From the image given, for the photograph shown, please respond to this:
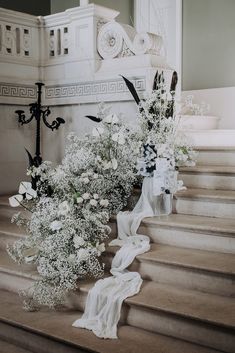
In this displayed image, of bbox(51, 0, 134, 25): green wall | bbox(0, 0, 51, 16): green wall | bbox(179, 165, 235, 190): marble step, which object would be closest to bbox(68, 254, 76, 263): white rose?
bbox(179, 165, 235, 190): marble step

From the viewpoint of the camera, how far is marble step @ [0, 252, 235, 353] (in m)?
2.82

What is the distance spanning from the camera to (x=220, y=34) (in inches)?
278

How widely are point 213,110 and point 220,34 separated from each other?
3.58ft

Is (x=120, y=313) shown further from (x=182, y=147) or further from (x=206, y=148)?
(x=206, y=148)

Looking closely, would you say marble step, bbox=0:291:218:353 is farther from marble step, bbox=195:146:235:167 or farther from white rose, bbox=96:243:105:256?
marble step, bbox=195:146:235:167

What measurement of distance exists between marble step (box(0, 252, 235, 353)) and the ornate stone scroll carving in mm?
2513

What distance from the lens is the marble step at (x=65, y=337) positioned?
286 cm

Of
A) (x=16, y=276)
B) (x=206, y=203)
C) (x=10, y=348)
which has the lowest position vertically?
(x=10, y=348)

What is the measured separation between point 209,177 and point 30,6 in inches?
178

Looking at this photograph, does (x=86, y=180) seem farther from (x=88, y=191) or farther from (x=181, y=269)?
(x=181, y=269)

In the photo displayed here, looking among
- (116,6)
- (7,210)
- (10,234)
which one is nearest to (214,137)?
(7,210)

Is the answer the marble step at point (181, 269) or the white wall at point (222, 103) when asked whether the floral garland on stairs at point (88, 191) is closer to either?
the marble step at point (181, 269)

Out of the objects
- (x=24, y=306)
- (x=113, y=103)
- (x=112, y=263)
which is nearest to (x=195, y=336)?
(x=112, y=263)

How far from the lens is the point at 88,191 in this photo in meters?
4.01
